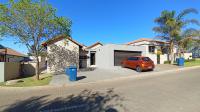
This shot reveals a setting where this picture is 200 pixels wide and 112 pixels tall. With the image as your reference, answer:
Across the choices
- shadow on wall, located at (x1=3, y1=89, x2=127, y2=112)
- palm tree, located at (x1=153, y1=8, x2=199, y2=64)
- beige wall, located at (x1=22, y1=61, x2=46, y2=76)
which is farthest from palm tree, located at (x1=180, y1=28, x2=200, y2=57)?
shadow on wall, located at (x1=3, y1=89, x2=127, y2=112)

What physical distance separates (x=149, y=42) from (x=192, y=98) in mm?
26039

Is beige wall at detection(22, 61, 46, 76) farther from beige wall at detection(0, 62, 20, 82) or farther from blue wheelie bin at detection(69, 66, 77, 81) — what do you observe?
blue wheelie bin at detection(69, 66, 77, 81)

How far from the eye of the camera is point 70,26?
57.8 ft

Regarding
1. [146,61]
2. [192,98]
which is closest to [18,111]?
[192,98]

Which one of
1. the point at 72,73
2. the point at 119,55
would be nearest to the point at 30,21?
the point at 72,73

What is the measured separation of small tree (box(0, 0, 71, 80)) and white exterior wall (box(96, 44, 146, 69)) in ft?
36.6

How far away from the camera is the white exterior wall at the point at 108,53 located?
90.1 feet

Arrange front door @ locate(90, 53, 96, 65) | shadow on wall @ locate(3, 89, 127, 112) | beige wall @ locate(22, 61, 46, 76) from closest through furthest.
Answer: shadow on wall @ locate(3, 89, 127, 112), beige wall @ locate(22, 61, 46, 76), front door @ locate(90, 53, 96, 65)

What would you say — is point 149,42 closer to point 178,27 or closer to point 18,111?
point 178,27

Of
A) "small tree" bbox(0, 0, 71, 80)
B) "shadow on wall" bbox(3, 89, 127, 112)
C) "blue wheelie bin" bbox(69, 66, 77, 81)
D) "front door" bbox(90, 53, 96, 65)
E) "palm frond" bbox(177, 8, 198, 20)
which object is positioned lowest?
"shadow on wall" bbox(3, 89, 127, 112)

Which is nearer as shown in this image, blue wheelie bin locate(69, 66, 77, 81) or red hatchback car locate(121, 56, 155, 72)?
blue wheelie bin locate(69, 66, 77, 81)

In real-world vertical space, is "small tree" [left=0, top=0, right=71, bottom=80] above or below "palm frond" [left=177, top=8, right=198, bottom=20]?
below

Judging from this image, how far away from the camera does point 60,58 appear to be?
24.9 m

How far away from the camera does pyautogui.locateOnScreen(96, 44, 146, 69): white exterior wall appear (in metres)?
27.5
